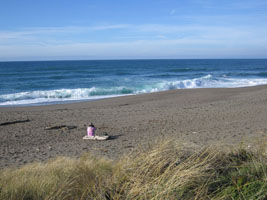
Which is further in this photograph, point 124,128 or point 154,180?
point 124,128

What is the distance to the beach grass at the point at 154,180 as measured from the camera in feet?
9.20

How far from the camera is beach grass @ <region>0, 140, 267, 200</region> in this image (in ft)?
9.20

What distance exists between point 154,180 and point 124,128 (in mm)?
7213

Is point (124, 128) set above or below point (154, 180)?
below

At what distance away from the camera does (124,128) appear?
401 inches

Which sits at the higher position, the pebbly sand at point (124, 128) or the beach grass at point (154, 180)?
the beach grass at point (154, 180)

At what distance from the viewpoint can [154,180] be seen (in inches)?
118

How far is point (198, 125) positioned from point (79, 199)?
25.6ft

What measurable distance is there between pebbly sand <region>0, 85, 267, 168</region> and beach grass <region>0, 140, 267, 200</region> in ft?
6.16

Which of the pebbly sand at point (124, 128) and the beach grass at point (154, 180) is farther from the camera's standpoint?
the pebbly sand at point (124, 128)

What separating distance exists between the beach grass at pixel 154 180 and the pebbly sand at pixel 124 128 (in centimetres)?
188

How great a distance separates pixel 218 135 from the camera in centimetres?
852

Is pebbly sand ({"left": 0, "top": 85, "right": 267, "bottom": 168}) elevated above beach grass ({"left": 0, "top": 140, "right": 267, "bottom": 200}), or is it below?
below

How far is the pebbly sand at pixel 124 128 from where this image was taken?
753 centimetres
